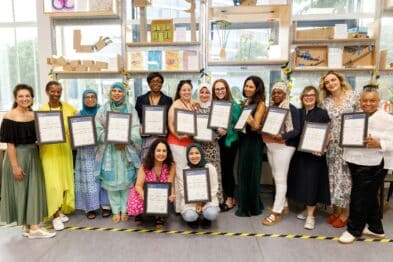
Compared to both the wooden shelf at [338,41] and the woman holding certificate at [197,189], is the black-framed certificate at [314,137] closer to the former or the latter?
the woman holding certificate at [197,189]

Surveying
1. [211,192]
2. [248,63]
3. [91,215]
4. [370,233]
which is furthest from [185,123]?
[370,233]

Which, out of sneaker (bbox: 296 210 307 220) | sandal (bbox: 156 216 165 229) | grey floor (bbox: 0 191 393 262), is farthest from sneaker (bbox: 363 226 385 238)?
sandal (bbox: 156 216 165 229)

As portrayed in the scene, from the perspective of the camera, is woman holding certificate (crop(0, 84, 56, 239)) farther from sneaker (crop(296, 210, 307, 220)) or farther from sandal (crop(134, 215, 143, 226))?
sneaker (crop(296, 210, 307, 220))

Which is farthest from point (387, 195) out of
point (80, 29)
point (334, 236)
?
point (80, 29)

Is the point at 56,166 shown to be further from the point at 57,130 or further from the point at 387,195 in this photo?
the point at 387,195

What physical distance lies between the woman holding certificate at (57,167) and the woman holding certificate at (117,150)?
27 cm

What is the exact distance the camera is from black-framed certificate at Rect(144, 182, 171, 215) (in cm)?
262

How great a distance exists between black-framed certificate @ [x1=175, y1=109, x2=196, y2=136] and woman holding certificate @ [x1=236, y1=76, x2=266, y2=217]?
0.51m

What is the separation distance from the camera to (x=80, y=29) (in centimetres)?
425

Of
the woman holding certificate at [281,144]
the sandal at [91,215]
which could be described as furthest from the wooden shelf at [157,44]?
the sandal at [91,215]

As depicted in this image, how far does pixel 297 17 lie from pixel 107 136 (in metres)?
2.96

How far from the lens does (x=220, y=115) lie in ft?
9.21

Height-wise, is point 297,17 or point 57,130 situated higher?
point 297,17

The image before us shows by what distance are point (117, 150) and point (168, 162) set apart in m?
0.51
